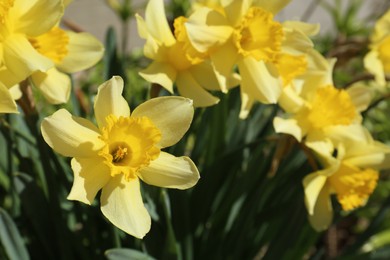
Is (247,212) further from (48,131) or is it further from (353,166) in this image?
(48,131)

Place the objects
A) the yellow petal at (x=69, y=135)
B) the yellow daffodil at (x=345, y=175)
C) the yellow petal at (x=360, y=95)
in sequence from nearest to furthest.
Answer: the yellow petal at (x=69, y=135)
the yellow daffodil at (x=345, y=175)
the yellow petal at (x=360, y=95)

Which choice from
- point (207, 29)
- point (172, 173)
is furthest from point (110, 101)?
point (207, 29)

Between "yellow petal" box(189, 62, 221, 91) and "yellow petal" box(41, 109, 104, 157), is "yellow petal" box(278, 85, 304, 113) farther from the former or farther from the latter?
"yellow petal" box(41, 109, 104, 157)

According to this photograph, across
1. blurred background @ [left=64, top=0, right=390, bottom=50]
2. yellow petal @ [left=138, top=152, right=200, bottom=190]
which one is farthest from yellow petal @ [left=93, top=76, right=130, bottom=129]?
blurred background @ [left=64, top=0, right=390, bottom=50]

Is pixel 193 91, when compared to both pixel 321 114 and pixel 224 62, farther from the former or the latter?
pixel 321 114

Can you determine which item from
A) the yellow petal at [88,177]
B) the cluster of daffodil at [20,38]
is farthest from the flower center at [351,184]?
the cluster of daffodil at [20,38]

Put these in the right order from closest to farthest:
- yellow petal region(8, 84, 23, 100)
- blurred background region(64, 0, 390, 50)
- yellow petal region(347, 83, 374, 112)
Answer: yellow petal region(8, 84, 23, 100) < yellow petal region(347, 83, 374, 112) < blurred background region(64, 0, 390, 50)

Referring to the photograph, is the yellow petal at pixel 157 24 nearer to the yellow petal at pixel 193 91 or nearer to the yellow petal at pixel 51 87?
the yellow petal at pixel 193 91
